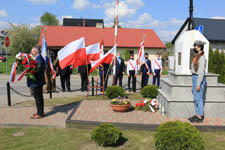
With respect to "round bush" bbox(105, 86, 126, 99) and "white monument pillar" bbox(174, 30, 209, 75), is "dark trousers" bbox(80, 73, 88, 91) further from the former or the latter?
"white monument pillar" bbox(174, 30, 209, 75)

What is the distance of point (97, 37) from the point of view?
1207 inches

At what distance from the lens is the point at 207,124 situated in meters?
5.49

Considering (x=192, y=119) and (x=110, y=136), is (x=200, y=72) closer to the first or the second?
(x=192, y=119)

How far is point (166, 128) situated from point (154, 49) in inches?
1054

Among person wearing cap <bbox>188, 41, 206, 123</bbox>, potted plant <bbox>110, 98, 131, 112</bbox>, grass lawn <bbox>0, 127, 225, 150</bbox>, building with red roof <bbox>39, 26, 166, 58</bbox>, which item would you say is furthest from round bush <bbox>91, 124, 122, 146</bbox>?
building with red roof <bbox>39, 26, 166, 58</bbox>

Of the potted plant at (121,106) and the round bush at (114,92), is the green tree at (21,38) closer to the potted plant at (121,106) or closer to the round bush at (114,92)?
the round bush at (114,92)

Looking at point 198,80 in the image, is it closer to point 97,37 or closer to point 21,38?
Answer: point 97,37

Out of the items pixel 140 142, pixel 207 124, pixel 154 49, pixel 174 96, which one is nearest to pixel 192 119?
pixel 207 124

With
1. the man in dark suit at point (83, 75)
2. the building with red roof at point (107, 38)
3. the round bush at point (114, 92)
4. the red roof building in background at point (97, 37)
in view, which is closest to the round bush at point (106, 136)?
the round bush at point (114, 92)

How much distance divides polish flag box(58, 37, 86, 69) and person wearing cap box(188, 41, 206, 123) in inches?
166

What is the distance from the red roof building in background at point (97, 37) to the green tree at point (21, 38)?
6.07 m

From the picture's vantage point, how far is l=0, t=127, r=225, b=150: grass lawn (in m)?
4.52

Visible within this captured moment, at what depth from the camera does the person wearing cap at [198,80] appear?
540 cm

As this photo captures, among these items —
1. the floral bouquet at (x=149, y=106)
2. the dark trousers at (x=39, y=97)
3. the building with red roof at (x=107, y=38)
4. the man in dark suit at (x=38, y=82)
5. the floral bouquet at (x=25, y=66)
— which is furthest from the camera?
the building with red roof at (x=107, y=38)
